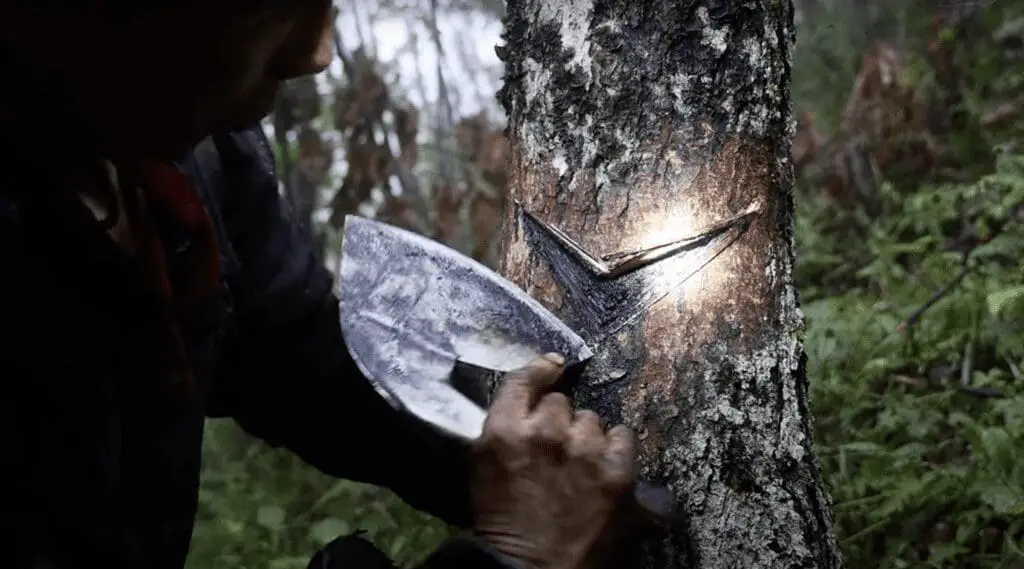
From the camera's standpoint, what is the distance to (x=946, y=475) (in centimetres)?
285

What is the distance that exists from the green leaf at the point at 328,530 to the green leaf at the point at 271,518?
0.19m

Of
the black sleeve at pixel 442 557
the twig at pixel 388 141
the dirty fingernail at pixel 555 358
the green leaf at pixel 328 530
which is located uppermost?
the twig at pixel 388 141

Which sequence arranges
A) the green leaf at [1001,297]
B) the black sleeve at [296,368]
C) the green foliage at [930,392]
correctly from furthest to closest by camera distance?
1. the green leaf at [1001,297]
2. the green foliage at [930,392]
3. the black sleeve at [296,368]

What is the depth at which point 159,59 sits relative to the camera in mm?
1159

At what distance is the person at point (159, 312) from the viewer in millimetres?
1169

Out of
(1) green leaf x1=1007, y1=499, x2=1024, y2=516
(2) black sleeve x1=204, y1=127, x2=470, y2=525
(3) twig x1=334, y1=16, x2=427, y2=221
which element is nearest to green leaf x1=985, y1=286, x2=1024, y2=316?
(1) green leaf x1=1007, y1=499, x2=1024, y2=516

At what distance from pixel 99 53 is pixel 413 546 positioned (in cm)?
277

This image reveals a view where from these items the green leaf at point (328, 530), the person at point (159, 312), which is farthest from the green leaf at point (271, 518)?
the person at point (159, 312)

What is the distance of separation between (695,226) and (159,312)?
1146 mm

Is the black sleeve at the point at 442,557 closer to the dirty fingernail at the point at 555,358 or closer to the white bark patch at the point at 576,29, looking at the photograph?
the dirty fingernail at the point at 555,358

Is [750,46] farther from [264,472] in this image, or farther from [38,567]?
[264,472]

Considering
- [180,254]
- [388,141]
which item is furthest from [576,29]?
[388,141]

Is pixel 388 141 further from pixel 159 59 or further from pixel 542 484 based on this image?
pixel 159 59

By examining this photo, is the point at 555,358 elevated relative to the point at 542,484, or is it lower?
elevated
